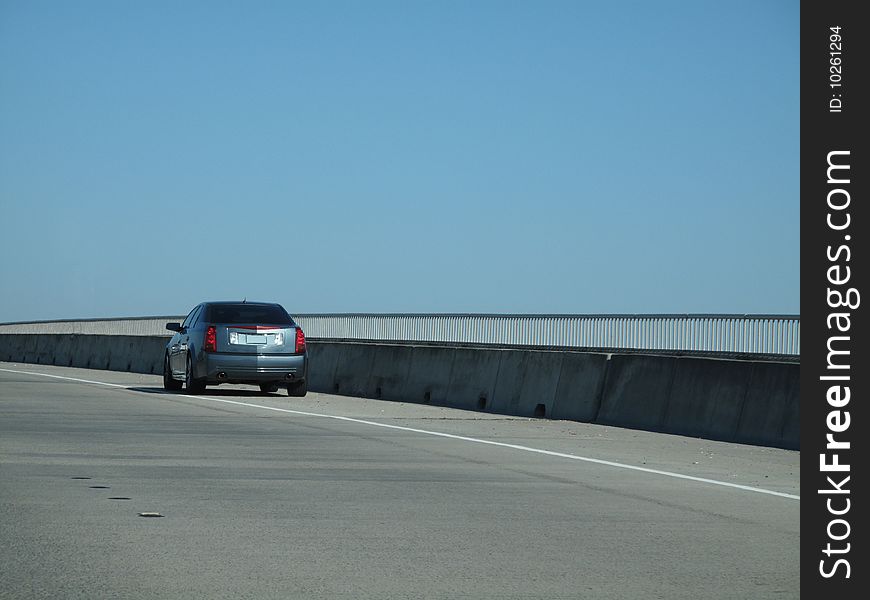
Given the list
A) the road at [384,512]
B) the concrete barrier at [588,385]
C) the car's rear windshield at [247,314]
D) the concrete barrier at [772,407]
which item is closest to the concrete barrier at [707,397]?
the concrete barrier at [588,385]

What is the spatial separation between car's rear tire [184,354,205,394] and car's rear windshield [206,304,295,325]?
34.6 inches

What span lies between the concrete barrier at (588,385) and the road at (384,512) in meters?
0.50

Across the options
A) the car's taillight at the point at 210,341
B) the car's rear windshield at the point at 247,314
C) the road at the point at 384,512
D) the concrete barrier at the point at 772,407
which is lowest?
the road at the point at 384,512

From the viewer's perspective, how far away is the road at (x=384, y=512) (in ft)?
25.1

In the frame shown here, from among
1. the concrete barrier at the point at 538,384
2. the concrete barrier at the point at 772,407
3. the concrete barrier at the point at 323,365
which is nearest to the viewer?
the concrete barrier at the point at 772,407

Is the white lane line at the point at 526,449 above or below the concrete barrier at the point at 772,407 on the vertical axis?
below

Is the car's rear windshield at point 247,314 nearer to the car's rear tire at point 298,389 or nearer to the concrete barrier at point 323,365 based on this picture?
the car's rear tire at point 298,389

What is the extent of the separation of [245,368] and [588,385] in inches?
267

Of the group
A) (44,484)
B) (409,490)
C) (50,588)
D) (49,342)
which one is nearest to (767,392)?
(409,490)

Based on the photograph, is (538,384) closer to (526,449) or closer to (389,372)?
(389,372)

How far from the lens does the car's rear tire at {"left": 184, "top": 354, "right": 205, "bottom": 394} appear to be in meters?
25.8
